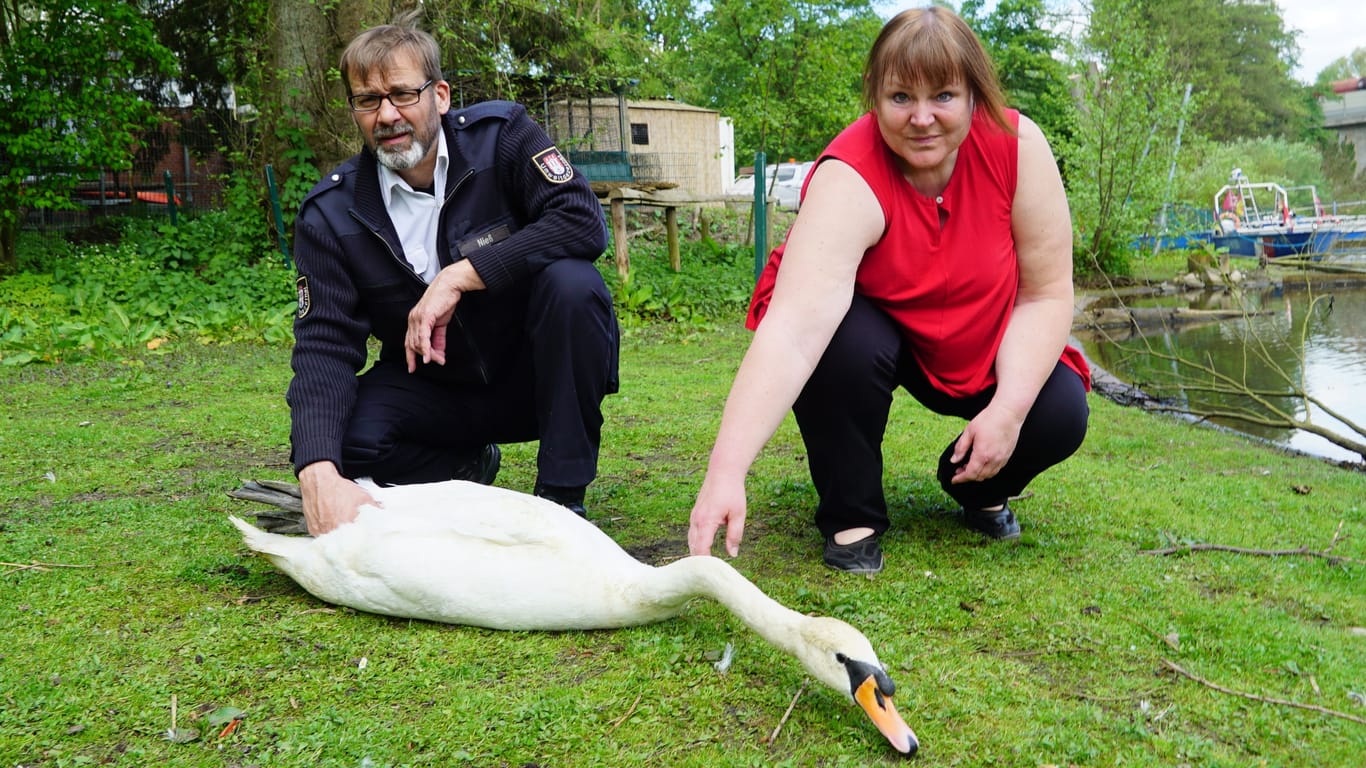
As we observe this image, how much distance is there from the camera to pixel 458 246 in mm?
3543

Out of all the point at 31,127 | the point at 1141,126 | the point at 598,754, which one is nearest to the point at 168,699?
the point at 598,754

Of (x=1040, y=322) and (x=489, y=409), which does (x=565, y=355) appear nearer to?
(x=489, y=409)

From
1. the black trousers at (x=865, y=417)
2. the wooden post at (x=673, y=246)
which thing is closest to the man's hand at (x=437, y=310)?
the black trousers at (x=865, y=417)

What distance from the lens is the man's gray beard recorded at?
11.5 feet

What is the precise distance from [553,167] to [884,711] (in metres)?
2.30

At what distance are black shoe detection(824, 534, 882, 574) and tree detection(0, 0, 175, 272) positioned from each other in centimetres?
1176

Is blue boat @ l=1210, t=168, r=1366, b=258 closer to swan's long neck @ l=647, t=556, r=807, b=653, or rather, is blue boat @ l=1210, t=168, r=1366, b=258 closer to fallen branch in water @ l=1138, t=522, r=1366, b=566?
fallen branch in water @ l=1138, t=522, r=1366, b=566

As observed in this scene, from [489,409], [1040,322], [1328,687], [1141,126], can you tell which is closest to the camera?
[1328,687]

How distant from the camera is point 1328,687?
2453 mm

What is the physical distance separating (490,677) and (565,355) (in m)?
1.25

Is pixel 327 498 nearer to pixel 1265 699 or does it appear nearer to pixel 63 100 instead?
pixel 1265 699

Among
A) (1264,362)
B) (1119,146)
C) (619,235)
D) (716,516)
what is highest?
(1119,146)

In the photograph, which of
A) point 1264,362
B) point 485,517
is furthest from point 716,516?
point 1264,362

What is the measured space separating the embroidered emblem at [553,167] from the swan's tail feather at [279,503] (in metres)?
1.39
